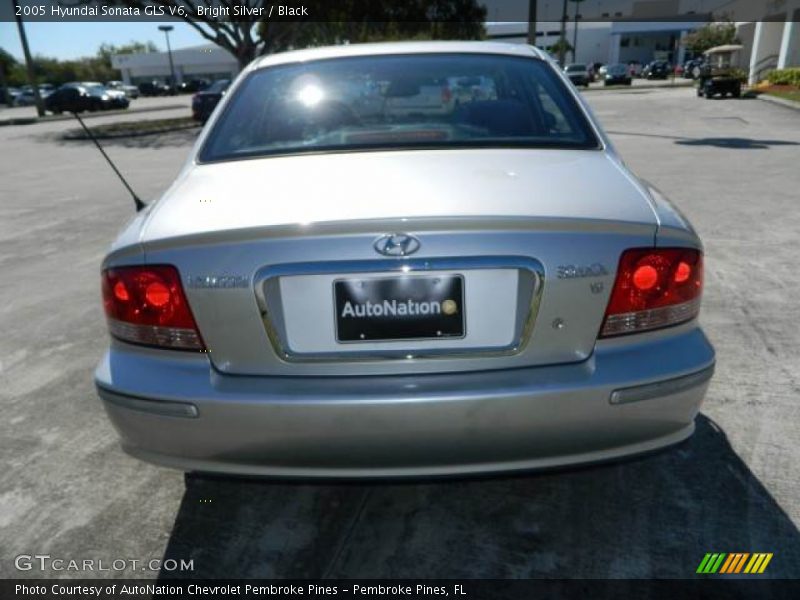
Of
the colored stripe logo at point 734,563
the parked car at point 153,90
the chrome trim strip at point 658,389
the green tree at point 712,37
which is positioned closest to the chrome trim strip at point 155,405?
the chrome trim strip at point 658,389

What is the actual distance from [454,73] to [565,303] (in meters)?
1.63

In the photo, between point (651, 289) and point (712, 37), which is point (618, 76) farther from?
point (651, 289)

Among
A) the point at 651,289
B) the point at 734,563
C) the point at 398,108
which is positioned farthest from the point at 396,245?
the point at 734,563

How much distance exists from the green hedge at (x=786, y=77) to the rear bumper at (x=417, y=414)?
2958cm

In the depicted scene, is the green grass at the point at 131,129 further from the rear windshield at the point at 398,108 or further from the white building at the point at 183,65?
the white building at the point at 183,65

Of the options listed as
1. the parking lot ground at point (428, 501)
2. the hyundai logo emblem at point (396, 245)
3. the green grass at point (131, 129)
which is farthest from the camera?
the green grass at point (131, 129)

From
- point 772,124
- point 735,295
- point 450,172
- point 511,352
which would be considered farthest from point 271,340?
point 772,124

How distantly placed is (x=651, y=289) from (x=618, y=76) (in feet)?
160

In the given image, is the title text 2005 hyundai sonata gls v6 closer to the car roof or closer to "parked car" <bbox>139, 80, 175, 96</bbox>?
the car roof

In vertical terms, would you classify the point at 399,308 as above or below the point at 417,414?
above

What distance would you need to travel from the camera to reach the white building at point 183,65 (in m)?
88.7

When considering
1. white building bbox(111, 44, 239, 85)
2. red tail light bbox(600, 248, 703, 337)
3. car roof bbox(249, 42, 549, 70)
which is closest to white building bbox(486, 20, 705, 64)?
white building bbox(111, 44, 239, 85)

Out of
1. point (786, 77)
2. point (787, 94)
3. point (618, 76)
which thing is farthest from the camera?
point (618, 76)

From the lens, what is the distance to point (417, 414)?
170 centimetres
